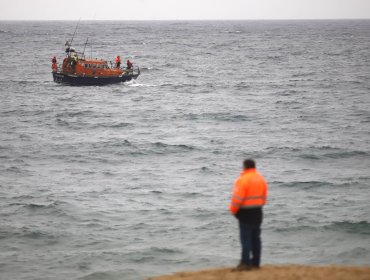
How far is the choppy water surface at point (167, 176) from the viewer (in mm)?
16406

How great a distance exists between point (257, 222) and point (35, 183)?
50.6 ft

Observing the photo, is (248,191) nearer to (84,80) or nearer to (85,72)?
(85,72)

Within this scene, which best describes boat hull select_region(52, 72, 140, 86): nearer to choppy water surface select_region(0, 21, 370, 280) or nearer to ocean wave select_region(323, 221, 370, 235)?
choppy water surface select_region(0, 21, 370, 280)

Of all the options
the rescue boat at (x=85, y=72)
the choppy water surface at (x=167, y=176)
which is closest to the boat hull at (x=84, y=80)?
the rescue boat at (x=85, y=72)

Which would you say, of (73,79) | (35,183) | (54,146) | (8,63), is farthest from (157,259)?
(8,63)

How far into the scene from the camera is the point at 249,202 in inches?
371

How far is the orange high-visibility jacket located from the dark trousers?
1.40 feet

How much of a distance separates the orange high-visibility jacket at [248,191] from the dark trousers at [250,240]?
43 centimetres

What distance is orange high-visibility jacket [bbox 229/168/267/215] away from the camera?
30.5ft

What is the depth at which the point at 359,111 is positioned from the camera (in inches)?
1671

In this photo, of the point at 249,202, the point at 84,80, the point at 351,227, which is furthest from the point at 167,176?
the point at 84,80

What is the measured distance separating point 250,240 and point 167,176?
48.7ft

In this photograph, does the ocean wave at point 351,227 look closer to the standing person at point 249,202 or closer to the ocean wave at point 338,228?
the ocean wave at point 338,228

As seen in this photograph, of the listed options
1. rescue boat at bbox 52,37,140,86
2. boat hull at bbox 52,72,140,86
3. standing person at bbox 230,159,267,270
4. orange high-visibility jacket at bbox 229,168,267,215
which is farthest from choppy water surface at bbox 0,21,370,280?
orange high-visibility jacket at bbox 229,168,267,215
